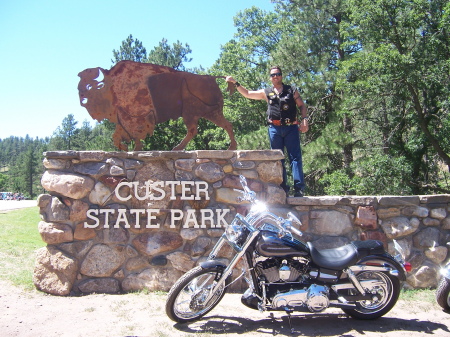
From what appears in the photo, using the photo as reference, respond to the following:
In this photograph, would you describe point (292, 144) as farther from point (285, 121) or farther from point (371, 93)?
point (371, 93)

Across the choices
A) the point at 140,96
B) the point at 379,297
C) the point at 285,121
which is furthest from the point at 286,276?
the point at 140,96

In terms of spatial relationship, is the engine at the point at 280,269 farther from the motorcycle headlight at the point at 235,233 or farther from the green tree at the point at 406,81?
the green tree at the point at 406,81

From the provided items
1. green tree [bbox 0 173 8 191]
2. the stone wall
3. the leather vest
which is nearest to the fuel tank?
the stone wall

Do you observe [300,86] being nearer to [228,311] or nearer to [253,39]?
[253,39]

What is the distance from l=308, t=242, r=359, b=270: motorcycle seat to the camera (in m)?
3.40

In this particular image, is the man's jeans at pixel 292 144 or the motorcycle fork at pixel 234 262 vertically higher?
the man's jeans at pixel 292 144

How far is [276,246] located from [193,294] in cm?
79

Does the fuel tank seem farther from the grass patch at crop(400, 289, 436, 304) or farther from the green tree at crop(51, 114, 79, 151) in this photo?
the green tree at crop(51, 114, 79, 151)

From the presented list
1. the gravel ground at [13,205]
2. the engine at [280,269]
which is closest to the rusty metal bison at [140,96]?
the engine at [280,269]

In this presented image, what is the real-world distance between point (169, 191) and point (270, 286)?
1.59 m

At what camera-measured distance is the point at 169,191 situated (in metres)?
4.39

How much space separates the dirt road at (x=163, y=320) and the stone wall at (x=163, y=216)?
329mm

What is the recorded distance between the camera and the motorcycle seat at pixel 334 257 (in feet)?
11.1

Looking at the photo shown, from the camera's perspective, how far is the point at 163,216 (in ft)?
14.4
